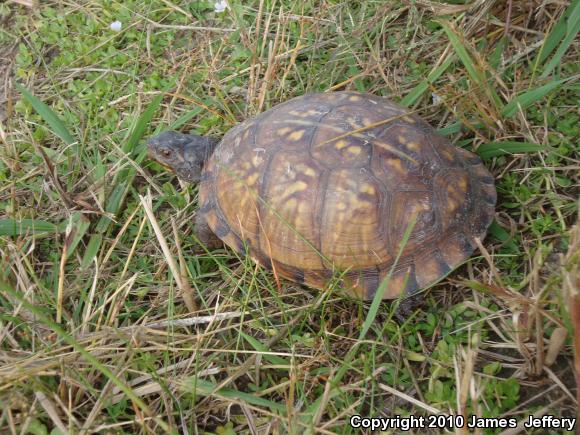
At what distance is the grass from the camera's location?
1614mm

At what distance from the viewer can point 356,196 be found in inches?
68.2

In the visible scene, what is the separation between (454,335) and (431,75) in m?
1.21

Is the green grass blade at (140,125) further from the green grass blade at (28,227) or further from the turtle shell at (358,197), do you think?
the turtle shell at (358,197)

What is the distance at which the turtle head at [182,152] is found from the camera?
7.36ft

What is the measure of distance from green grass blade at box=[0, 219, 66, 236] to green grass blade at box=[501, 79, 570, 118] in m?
2.00

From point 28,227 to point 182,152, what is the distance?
75cm

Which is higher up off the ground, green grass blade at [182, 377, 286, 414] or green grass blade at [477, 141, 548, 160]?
green grass blade at [477, 141, 548, 160]

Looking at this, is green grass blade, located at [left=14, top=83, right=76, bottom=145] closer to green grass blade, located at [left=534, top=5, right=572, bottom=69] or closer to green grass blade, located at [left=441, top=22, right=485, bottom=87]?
green grass blade, located at [left=441, top=22, right=485, bottom=87]

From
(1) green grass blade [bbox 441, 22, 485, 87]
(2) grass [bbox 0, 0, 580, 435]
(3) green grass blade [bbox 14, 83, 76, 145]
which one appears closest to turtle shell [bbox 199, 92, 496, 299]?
(2) grass [bbox 0, 0, 580, 435]

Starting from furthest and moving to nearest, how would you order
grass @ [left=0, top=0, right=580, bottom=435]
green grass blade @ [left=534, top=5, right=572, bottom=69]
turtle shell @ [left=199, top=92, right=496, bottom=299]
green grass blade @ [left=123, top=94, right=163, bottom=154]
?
green grass blade @ [left=123, top=94, right=163, bottom=154] → green grass blade @ [left=534, top=5, right=572, bottom=69] → turtle shell @ [left=199, top=92, right=496, bottom=299] → grass @ [left=0, top=0, right=580, bottom=435]

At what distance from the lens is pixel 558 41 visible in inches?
83.1

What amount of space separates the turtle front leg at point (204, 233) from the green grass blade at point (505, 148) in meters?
1.20

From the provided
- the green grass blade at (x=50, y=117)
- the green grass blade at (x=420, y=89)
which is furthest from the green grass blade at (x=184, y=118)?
the green grass blade at (x=420, y=89)

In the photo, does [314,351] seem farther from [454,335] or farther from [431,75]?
[431,75]
